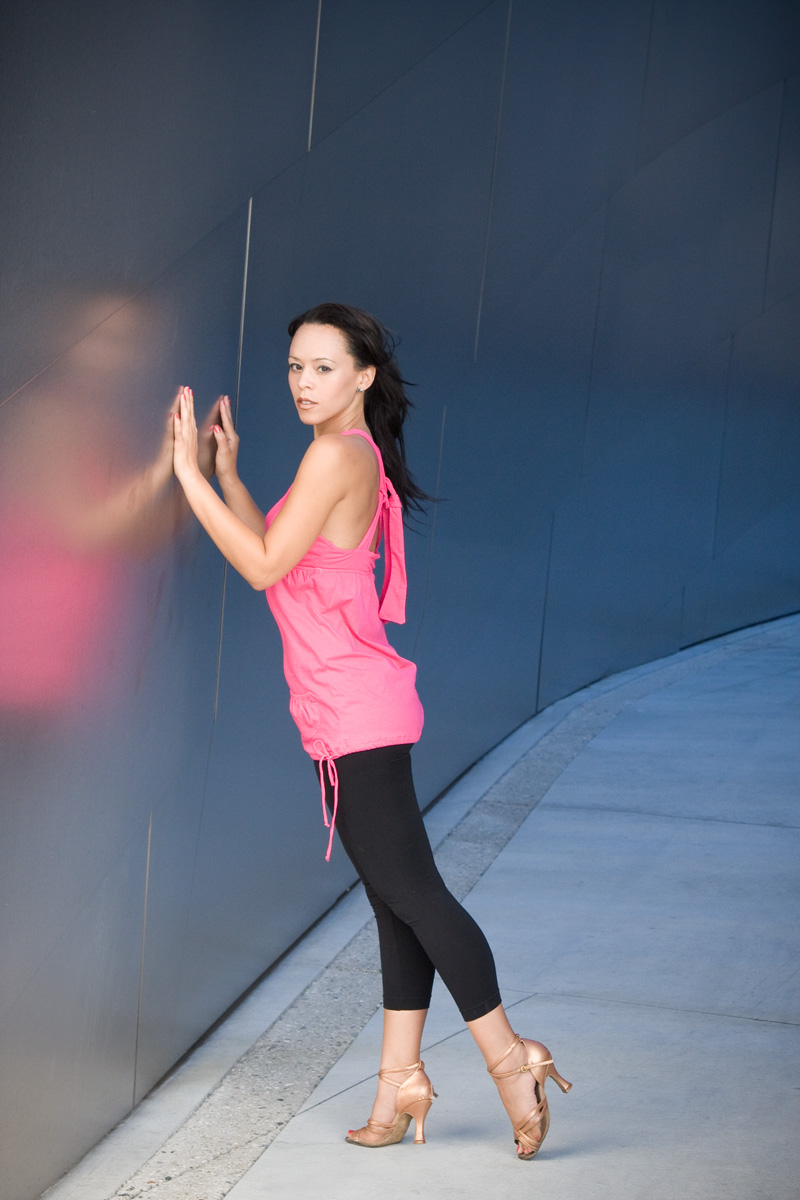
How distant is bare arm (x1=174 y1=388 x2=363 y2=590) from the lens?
2.33 metres

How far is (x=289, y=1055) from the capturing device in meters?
3.00

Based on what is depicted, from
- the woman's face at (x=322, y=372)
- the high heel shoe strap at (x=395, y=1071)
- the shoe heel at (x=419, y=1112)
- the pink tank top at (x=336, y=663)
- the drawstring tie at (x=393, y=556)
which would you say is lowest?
the shoe heel at (x=419, y=1112)

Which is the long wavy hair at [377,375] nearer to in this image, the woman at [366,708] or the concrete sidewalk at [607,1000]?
the woman at [366,708]

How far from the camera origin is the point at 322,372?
2.50 metres

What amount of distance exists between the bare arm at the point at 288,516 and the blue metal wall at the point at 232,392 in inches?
6.6

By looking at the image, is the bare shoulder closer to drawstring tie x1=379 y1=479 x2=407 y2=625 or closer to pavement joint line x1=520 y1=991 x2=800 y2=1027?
drawstring tie x1=379 y1=479 x2=407 y2=625

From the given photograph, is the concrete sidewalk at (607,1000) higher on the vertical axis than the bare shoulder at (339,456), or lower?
lower

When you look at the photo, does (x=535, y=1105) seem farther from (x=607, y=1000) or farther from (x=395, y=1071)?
(x=607, y=1000)

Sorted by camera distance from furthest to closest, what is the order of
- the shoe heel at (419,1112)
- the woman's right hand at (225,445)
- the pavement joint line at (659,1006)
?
the pavement joint line at (659,1006) < the woman's right hand at (225,445) < the shoe heel at (419,1112)

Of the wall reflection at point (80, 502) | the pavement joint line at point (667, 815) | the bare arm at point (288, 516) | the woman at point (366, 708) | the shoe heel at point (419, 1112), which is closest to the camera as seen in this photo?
the wall reflection at point (80, 502)

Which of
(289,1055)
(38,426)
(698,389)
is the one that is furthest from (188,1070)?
(698,389)

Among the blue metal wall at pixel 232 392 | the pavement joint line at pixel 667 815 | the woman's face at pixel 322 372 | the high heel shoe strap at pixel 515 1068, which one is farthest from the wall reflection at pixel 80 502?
the pavement joint line at pixel 667 815

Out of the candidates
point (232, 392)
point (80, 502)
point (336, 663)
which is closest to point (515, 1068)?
point (336, 663)

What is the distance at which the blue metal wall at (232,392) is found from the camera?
6.95 ft
